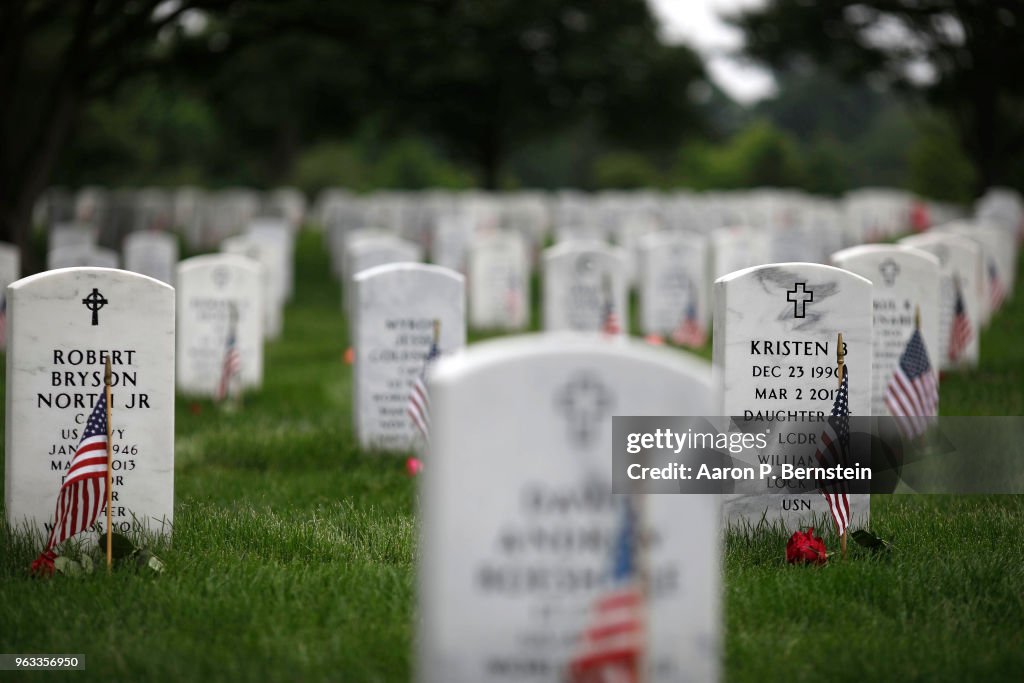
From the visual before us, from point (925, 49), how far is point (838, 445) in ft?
94.8

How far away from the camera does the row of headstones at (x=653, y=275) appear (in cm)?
1121

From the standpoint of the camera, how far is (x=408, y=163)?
2355 inches

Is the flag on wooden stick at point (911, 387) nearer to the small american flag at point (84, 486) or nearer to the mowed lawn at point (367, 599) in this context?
the mowed lawn at point (367, 599)

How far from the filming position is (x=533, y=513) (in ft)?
11.9

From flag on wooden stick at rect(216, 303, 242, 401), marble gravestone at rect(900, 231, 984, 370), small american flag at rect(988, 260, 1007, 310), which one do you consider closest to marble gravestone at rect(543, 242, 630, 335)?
marble gravestone at rect(900, 231, 984, 370)

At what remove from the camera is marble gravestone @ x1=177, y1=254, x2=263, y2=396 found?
1077 cm

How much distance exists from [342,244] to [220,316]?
15.1m

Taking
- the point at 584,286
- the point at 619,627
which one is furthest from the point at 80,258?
the point at 619,627

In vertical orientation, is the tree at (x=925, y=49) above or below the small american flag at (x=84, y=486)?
above

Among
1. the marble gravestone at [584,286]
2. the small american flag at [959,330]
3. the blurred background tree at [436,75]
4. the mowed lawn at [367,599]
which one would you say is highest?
the blurred background tree at [436,75]

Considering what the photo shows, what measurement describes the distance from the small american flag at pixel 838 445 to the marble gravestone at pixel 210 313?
20.0ft

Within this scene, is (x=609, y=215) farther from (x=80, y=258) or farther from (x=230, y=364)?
(x=230, y=364)

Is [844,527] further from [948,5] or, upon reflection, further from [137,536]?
[948,5]

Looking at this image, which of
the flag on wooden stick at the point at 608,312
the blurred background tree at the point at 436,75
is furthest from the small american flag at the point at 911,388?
the blurred background tree at the point at 436,75
